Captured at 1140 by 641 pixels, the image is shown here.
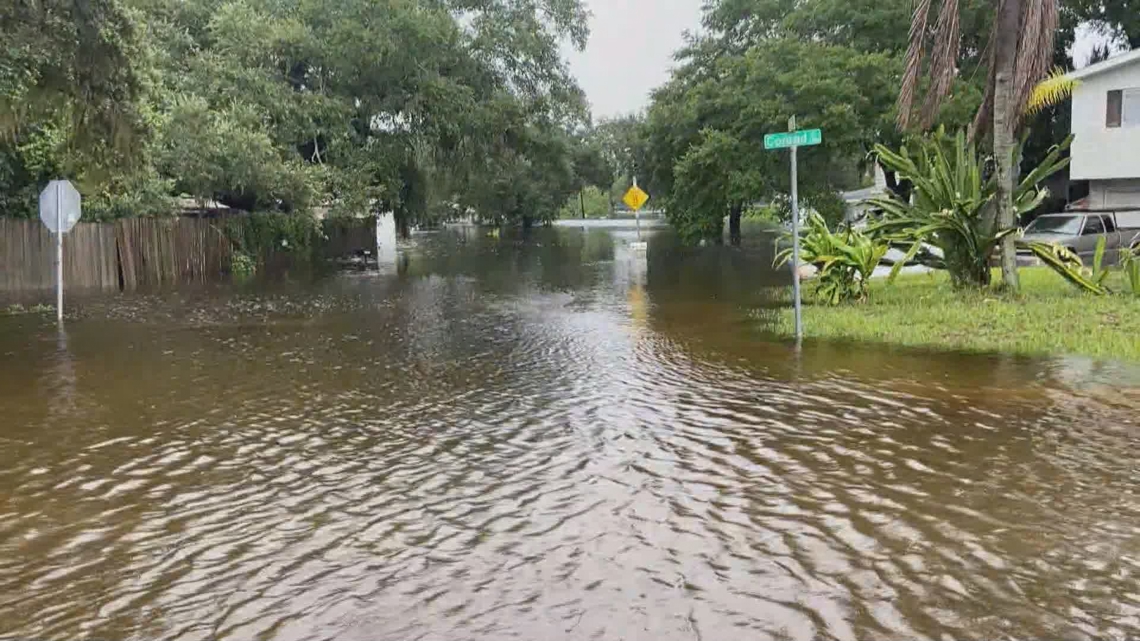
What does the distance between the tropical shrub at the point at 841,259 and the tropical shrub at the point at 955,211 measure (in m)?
0.42

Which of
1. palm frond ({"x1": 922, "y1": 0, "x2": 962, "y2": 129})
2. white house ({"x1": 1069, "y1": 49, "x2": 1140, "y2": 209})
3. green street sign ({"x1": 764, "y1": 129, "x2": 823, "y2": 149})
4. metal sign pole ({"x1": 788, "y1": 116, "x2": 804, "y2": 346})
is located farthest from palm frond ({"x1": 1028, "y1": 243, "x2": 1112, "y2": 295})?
white house ({"x1": 1069, "y1": 49, "x2": 1140, "y2": 209})

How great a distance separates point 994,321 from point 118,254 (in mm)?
19301

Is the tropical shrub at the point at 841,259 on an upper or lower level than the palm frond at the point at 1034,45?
lower

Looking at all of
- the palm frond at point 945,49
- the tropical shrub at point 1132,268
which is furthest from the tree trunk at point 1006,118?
the tropical shrub at point 1132,268

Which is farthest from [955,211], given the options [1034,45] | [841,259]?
[1034,45]

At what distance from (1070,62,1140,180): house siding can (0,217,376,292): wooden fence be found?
976 inches

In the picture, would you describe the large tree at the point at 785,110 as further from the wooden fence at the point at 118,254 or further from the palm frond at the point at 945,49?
the wooden fence at the point at 118,254

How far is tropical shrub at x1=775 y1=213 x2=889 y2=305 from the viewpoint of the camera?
584 inches

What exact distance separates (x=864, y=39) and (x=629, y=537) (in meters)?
28.2

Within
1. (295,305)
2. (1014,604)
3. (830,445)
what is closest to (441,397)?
(830,445)

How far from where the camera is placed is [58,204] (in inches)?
585

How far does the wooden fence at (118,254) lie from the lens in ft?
66.0

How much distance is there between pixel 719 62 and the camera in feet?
106

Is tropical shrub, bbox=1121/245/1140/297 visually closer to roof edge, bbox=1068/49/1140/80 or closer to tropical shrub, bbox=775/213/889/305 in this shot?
tropical shrub, bbox=775/213/889/305
